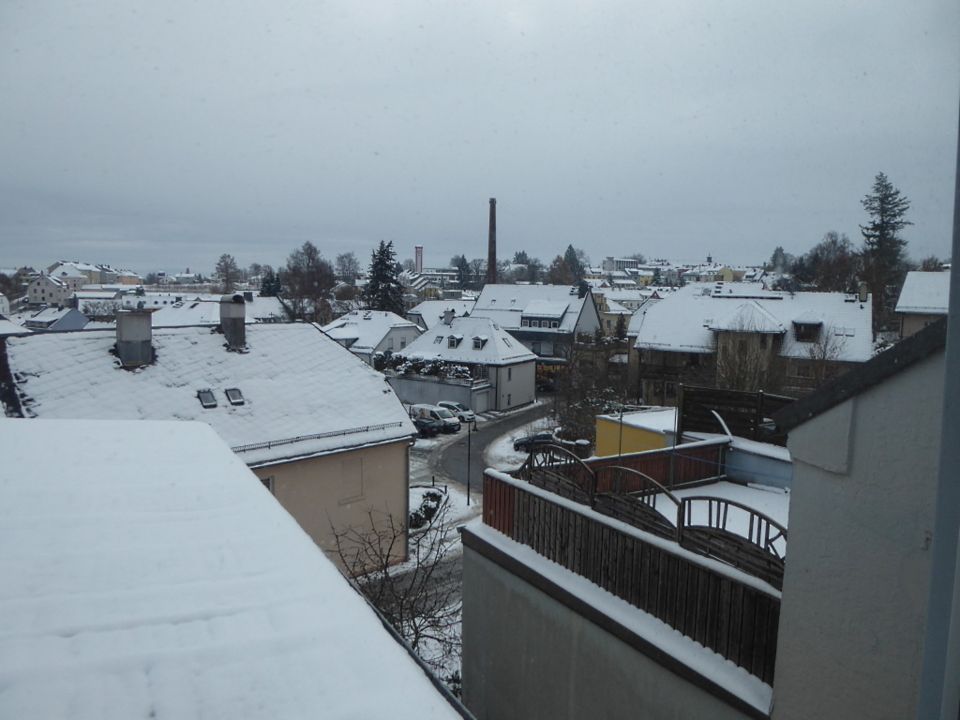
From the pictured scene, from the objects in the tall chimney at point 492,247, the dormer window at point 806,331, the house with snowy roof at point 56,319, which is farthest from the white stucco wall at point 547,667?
the tall chimney at point 492,247

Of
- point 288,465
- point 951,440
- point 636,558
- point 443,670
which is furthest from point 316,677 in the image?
point 288,465

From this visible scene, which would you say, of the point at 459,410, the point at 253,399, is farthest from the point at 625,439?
the point at 459,410

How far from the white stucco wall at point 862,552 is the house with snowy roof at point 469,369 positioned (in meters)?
26.3

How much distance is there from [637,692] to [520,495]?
2123 mm

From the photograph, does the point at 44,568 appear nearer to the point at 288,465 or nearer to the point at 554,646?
the point at 554,646

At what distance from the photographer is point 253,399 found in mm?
12977

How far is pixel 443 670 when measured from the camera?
27.5 ft

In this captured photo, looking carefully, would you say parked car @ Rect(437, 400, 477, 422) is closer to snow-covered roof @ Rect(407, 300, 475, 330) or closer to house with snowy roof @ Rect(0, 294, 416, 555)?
house with snowy roof @ Rect(0, 294, 416, 555)

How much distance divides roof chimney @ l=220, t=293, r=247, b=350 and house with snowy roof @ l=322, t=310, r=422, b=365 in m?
22.2

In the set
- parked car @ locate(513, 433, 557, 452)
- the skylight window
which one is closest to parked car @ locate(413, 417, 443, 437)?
parked car @ locate(513, 433, 557, 452)

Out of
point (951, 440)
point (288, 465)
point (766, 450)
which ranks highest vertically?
point (951, 440)

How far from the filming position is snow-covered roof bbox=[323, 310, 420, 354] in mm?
38625

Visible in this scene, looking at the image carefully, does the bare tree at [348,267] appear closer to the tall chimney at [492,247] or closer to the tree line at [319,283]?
the tree line at [319,283]

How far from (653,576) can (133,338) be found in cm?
1159
